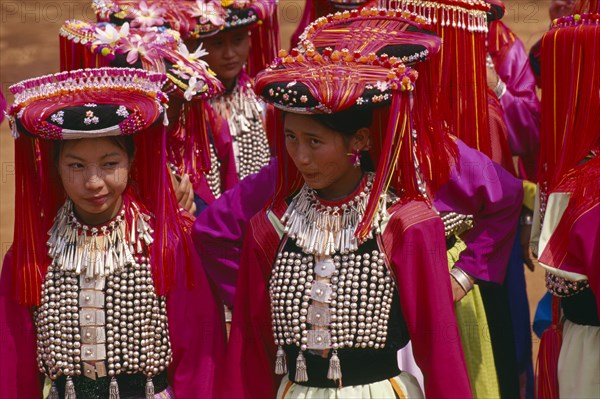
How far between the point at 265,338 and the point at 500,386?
1454mm

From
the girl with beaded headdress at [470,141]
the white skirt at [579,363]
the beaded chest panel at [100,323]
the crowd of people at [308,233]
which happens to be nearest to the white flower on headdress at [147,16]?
the crowd of people at [308,233]

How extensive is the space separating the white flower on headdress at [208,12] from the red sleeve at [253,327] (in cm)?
185

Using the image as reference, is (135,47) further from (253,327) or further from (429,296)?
(429,296)

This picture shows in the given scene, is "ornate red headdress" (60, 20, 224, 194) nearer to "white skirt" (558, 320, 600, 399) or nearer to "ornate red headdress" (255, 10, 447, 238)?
"ornate red headdress" (255, 10, 447, 238)

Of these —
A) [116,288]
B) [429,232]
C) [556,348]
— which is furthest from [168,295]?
A: [556,348]

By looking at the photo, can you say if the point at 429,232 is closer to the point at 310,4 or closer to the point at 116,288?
the point at 116,288

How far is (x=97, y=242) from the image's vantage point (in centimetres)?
432

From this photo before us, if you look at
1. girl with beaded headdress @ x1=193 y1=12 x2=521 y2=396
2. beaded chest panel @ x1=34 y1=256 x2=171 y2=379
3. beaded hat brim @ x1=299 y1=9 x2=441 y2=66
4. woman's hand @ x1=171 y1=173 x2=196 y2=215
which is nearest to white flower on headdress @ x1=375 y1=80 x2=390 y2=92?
beaded hat brim @ x1=299 y1=9 x2=441 y2=66

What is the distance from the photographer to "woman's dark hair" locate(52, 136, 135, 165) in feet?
14.2

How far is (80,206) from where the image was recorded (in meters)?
4.34

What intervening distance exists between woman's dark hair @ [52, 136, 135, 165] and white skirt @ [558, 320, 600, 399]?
1559mm

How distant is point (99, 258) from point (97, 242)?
0.06m

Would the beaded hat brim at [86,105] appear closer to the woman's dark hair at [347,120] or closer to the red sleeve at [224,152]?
the woman's dark hair at [347,120]

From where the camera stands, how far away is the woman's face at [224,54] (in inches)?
238
